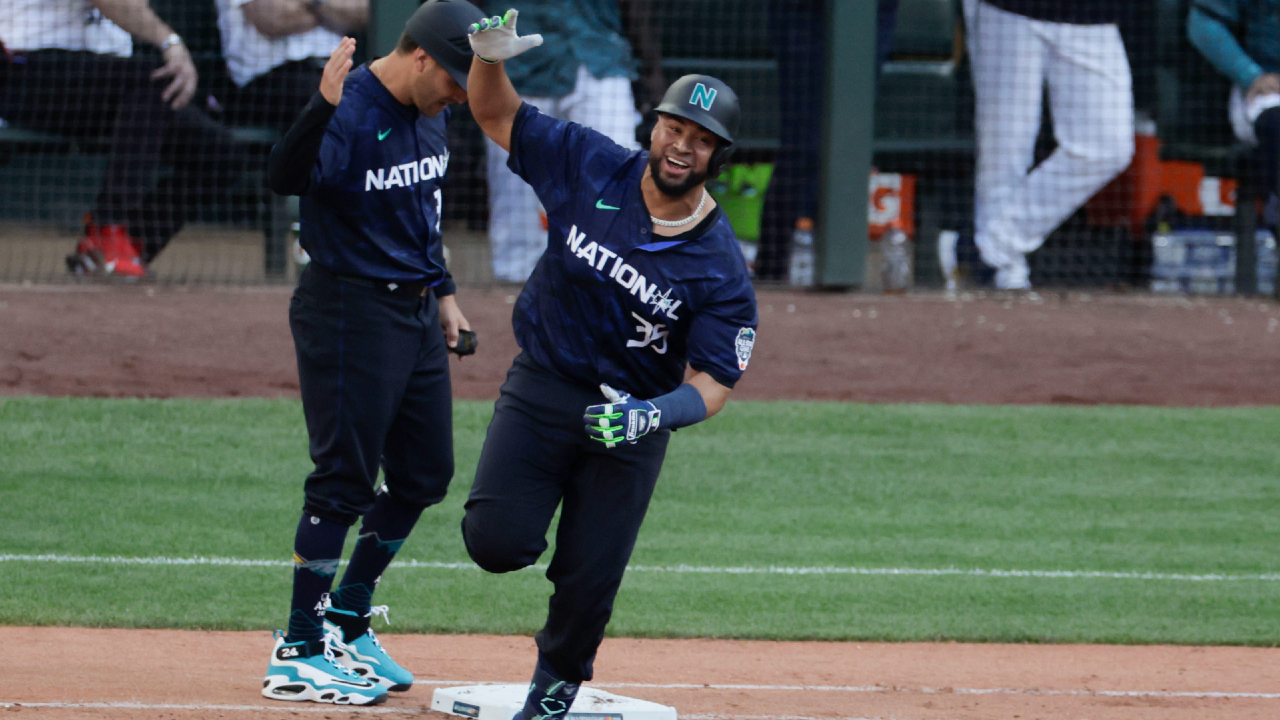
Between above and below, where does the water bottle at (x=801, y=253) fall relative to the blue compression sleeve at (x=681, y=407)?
below

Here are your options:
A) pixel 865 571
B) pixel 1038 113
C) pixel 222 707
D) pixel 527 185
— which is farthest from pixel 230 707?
pixel 1038 113

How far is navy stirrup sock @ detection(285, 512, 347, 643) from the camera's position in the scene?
4367 millimetres

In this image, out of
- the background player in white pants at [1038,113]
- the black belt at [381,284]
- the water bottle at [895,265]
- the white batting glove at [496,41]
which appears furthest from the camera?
the water bottle at [895,265]

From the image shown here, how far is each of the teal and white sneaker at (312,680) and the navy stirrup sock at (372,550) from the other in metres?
0.18

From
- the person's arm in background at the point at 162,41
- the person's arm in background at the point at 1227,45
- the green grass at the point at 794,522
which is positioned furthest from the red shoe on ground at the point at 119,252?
the person's arm in background at the point at 1227,45

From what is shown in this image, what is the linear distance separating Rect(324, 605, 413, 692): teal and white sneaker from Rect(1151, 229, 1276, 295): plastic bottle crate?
9.74m

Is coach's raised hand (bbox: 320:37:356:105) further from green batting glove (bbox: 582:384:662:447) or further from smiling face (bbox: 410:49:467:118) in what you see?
green batting glove (bbox: 582:384:662:447)

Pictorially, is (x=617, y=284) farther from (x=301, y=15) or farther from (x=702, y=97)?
(x=301, y=15)

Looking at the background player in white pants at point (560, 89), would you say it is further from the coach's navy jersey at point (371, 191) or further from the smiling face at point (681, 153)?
the smiling face at point (681, 153)

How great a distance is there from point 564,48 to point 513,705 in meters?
8.00

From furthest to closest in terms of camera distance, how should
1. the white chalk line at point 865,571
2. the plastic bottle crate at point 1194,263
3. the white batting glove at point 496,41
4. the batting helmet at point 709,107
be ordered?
the plastic bottle crate at point 1194,263
the white chalk line at point 865,571
the white batting glove at point 496,41
the batting helmet at point 709,107

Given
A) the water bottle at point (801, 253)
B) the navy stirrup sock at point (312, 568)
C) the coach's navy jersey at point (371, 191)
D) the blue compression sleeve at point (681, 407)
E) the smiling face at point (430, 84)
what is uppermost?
the smiling face at point (430, 84)

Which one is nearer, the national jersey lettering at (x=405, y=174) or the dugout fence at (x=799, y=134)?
the national jersey lettering at (x=405, y=174)

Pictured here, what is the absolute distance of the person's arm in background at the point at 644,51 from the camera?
12047 mm
